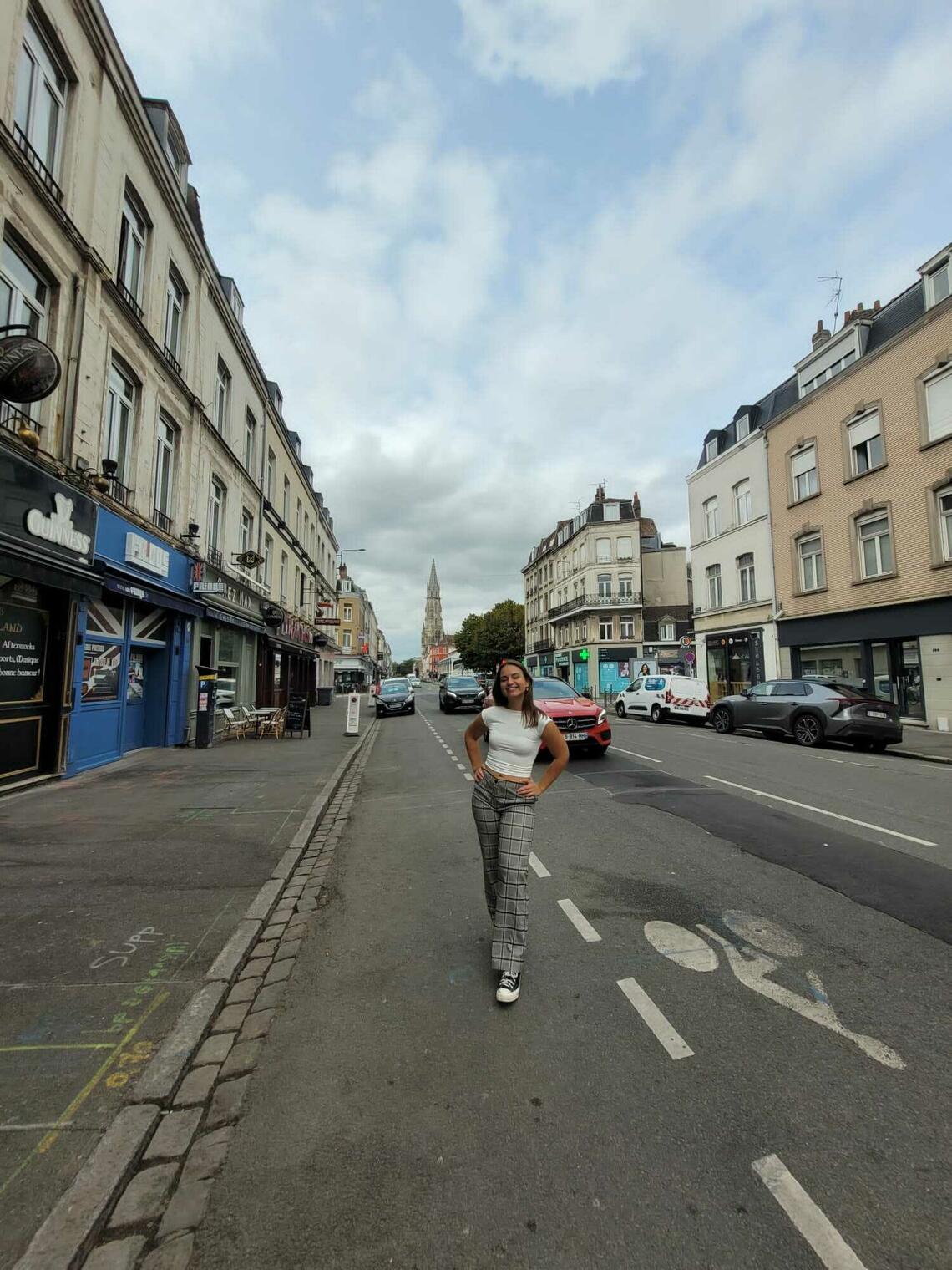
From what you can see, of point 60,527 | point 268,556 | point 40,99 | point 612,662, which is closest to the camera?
point 60,527

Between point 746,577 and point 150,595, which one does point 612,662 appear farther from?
point 150,595

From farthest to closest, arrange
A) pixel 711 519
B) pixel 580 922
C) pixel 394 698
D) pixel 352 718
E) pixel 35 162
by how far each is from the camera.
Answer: pixel 711 519 → pixel 394 698 → pixel 352 718 → pixel 35 162 → pixel 580 922

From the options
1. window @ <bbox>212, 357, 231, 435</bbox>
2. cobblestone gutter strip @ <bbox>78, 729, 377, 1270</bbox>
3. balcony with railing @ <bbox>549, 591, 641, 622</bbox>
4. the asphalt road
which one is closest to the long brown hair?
the asphalt road

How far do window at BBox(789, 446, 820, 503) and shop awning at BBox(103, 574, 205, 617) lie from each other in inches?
818

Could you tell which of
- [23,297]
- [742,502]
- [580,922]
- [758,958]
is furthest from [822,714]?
[23,297]

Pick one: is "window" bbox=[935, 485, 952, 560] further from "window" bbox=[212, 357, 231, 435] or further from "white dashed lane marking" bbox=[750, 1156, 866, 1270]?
"window" bbox=[212, 357, 231, 435]

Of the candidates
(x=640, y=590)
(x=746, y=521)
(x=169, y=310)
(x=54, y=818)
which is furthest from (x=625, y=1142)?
(x=640, y=590)

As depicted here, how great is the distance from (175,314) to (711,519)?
77.0 ft

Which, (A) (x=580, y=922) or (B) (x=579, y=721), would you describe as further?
(B) (x=579, y=721)

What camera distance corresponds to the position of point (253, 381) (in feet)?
66.0

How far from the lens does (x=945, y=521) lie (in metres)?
17.0

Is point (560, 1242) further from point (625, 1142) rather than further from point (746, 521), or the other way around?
point (746, 521)

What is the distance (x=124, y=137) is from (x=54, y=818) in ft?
38.2

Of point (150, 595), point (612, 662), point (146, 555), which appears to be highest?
point (146, 555)
